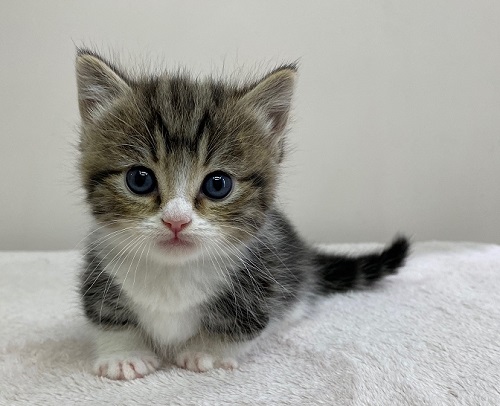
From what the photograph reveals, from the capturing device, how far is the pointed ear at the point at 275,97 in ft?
3.49

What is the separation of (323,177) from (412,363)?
1.21 metres

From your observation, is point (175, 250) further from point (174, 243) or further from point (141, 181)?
point (141, 181)

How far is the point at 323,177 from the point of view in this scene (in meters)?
2.15

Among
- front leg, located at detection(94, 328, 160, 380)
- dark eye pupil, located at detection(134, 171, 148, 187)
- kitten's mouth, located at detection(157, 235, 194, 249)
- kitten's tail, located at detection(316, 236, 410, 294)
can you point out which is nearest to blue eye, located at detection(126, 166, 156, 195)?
dark eye pupil, located at detection(134, 171, 148, 187)

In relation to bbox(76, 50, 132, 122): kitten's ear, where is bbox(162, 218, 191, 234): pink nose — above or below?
below

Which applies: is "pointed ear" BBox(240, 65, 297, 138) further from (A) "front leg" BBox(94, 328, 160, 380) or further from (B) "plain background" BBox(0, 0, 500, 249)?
(B) "plain background" BBox(0, 0, 500, 249)

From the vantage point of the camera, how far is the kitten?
929 millimetres

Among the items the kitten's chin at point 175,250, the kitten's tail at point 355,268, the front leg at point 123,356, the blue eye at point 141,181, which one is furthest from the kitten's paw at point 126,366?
the kitten's tail at point 355,268

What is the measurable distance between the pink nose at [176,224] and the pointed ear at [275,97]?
0.32 m

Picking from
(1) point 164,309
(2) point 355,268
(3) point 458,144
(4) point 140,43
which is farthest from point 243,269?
(3) point 458,144

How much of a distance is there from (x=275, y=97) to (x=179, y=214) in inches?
15.0

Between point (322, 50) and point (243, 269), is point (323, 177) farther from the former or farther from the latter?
point (243, 269)

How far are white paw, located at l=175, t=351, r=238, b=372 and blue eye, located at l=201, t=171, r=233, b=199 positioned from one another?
1.14 feet

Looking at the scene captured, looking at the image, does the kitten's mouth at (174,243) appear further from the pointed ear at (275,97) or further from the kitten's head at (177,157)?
the pointed ear at (275,97)
